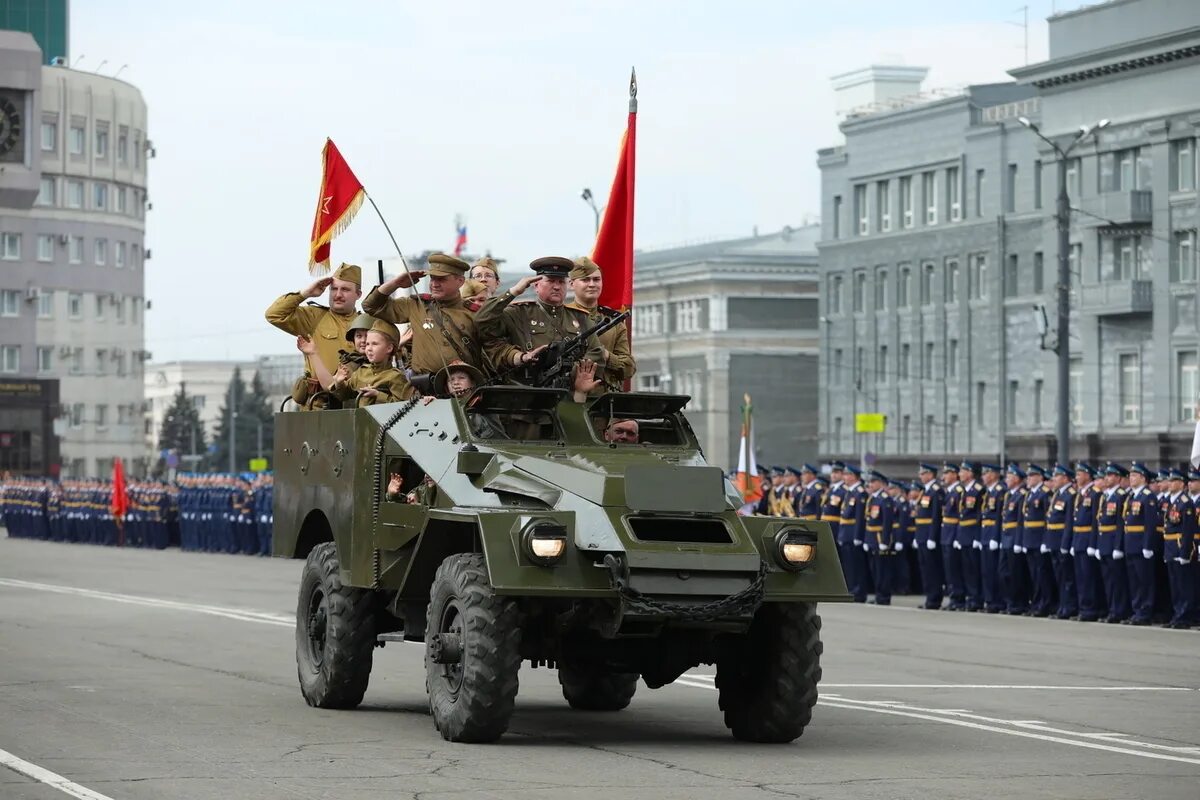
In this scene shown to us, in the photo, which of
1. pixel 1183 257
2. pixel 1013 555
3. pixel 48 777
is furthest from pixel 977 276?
pixel 48 777

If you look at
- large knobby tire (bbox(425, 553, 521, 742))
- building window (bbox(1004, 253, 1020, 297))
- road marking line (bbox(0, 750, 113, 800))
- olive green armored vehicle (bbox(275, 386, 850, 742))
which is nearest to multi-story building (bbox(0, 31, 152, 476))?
building window (bbox(1004, 253, 1020, 297))

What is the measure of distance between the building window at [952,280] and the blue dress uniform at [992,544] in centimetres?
5440

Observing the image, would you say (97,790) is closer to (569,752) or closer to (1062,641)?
(569,752)

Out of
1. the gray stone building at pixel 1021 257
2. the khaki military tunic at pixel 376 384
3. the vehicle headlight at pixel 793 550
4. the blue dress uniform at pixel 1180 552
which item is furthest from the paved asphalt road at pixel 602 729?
the gray stone building at pixel 1021 257

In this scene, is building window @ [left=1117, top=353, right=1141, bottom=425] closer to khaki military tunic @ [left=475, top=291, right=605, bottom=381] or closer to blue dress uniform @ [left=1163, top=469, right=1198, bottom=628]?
blue dress uniform @ [left=1163, top=469, right=1198, bottom=628]

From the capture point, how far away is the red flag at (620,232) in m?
17.5

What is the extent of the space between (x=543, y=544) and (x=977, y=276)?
7063 centimetres

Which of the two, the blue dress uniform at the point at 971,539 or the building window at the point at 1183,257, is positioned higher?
the building window at the point at 1183,257

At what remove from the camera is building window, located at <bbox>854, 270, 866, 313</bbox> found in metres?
89.4

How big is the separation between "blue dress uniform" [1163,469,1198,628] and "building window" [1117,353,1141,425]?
43830mm

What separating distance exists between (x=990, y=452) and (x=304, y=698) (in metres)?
66.3

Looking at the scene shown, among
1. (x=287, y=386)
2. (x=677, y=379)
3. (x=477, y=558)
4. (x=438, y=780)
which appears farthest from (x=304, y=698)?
(x=287, y=386)

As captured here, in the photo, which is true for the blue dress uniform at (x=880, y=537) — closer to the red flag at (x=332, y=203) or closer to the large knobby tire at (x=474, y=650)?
the red flag at (x=332, y=203)

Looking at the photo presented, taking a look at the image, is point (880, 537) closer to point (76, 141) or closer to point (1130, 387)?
point (1130, 387)
